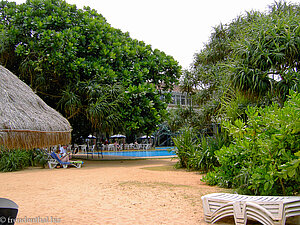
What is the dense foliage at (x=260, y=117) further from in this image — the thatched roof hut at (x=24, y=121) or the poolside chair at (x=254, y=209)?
the thatched roof hut at (x=24, y=121)

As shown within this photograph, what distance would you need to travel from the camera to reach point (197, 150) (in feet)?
38.9

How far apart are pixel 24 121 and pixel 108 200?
3231mm

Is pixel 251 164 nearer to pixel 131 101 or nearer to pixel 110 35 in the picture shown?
pixel 131 101

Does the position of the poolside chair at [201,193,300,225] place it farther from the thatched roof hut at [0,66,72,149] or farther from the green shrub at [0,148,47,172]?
the green shrub at [0,148,47,172]

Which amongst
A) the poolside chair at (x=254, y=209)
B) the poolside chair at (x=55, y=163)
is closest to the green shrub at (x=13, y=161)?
the poolside chair at (x=55, y=163)

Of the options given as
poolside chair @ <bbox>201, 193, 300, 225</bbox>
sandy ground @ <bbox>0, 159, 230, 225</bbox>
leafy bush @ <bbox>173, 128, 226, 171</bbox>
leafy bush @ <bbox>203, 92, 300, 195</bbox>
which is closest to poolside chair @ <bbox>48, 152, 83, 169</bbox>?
sandy ground @ <bbox>0, 159, 230, 225</bbox>

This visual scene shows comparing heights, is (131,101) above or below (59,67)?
below

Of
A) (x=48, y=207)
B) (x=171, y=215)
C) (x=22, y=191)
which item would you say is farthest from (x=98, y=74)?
(x=171, y=215)

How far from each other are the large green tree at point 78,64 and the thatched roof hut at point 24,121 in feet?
30.4

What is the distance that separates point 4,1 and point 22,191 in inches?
486

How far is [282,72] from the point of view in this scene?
29.0 feet

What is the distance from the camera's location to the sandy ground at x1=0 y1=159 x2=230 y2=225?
5.03 meters

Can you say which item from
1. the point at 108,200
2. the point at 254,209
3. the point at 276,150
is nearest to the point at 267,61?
the point at 276,150

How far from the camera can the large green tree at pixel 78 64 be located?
14320 mm
